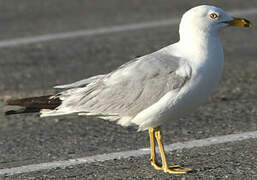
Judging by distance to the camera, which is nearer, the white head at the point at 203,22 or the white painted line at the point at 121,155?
the white head at the point at 203,22

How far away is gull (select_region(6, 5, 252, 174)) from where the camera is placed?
16.3 feet

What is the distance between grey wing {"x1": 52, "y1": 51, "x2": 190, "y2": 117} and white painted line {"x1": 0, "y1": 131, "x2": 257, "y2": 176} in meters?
0.53

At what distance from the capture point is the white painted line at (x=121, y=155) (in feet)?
17.8

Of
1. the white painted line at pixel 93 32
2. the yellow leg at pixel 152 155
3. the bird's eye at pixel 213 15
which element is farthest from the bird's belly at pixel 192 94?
the white painted line at pixel 93 32

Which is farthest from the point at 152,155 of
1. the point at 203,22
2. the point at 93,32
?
the point at 93,32

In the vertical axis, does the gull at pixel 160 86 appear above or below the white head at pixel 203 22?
below

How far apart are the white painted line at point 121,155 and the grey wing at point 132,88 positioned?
53cm

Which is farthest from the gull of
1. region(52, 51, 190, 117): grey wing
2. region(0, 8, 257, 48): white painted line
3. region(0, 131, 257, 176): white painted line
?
region(0, 8, 257, 48): white painted line

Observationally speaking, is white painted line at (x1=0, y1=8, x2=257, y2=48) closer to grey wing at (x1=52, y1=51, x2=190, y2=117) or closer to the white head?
grey wing at (x1=52, y1=51, x2=190, y2=117)

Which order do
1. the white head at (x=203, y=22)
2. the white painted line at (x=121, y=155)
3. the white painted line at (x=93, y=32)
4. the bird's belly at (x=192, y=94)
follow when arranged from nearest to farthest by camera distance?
the bird's belly at (x=192, y=94) → the white head at (x=203, y=22) → the white painted line at (x=121, y=155) → the white painted line at (x=93, y=32)

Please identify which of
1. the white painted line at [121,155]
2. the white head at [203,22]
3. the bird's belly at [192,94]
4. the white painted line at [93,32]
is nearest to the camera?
the bird's belly at [192,94]

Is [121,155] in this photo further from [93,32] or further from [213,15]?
[93,32]

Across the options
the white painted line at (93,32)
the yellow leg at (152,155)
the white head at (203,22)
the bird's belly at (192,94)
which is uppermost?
the white head at (203,22)

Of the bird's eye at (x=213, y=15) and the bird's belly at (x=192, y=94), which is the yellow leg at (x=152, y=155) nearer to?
the bird's belly at (x=192, y=94)
